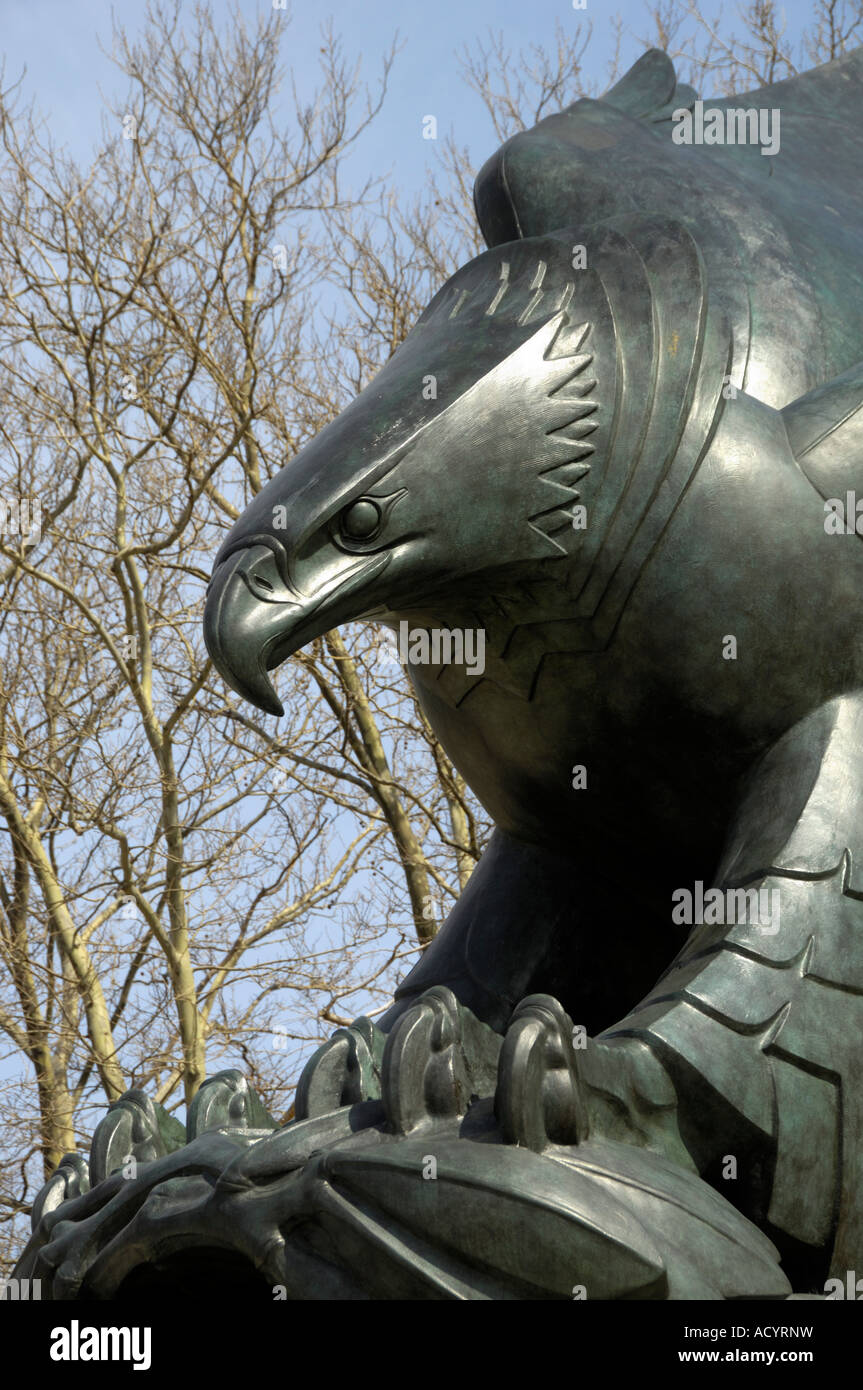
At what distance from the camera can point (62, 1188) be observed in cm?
261

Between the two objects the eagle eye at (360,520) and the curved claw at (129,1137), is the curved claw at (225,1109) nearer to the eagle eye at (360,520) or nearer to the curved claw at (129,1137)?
the curved claw at (129,1137)

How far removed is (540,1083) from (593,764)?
0.74 metres

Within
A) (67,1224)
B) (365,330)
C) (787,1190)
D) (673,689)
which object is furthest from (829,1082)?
(365,330)

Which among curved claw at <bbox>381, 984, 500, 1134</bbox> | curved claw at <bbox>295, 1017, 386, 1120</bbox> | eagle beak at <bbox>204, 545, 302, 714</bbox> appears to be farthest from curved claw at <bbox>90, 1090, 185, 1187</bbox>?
eagle beak at <bbox>204, 545, 302, 714</bbox>

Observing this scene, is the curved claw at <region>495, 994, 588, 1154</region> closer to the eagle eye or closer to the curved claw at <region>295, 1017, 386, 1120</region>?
the curved claw at <region>295, 1017, 386, 1120</region>

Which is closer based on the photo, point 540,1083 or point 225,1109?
point 540,1083

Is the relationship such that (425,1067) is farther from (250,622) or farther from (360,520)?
(360,520)

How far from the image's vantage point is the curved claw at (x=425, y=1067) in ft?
6.97

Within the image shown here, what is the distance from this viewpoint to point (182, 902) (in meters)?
8.47

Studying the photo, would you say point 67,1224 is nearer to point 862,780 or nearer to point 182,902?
point 862,780

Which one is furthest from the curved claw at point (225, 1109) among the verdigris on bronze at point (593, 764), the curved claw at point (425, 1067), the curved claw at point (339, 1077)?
the curved claw at point (425, 1067)

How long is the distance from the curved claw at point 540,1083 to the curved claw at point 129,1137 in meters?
0.65

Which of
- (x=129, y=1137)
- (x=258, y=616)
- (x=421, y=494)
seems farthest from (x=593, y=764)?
(x=129, y=1137)

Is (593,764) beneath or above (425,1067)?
above
